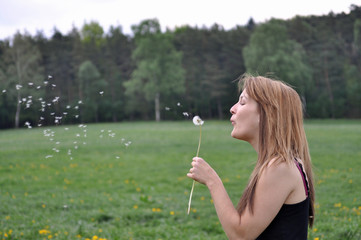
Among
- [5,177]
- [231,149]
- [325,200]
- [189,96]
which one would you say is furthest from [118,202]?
[189,96]

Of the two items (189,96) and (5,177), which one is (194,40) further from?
(5,177)

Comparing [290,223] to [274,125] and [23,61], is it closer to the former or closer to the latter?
[274,125]

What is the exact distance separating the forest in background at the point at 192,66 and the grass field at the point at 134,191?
25.8m

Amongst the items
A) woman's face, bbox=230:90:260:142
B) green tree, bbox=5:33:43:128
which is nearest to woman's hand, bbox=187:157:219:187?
woman's face, bbox=230:90:260:142

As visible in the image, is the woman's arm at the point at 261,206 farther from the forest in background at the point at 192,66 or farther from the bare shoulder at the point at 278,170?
the forest in background at the point at 192,66

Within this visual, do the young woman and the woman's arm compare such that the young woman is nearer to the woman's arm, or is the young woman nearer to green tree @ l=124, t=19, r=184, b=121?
the woman's arm

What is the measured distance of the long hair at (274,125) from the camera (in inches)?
73.9

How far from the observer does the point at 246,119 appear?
1961 mm

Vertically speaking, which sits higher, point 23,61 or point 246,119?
point 23,61

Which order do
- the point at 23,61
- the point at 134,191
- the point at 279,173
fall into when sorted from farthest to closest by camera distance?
the point at 23,61
the point at 134,191
the point at 279,173

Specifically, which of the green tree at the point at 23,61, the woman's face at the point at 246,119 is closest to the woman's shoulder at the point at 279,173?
the woman's face at the point at 246,119

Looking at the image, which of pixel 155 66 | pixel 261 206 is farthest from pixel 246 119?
pixel 155 66

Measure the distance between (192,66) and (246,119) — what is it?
46569 mm

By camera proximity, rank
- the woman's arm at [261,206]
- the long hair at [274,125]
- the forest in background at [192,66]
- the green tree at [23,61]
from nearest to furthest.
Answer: the woman's arm at [261,206] → the long hair at [274,125] → the green tree at [23,61] → the forest in background at [192,66]
